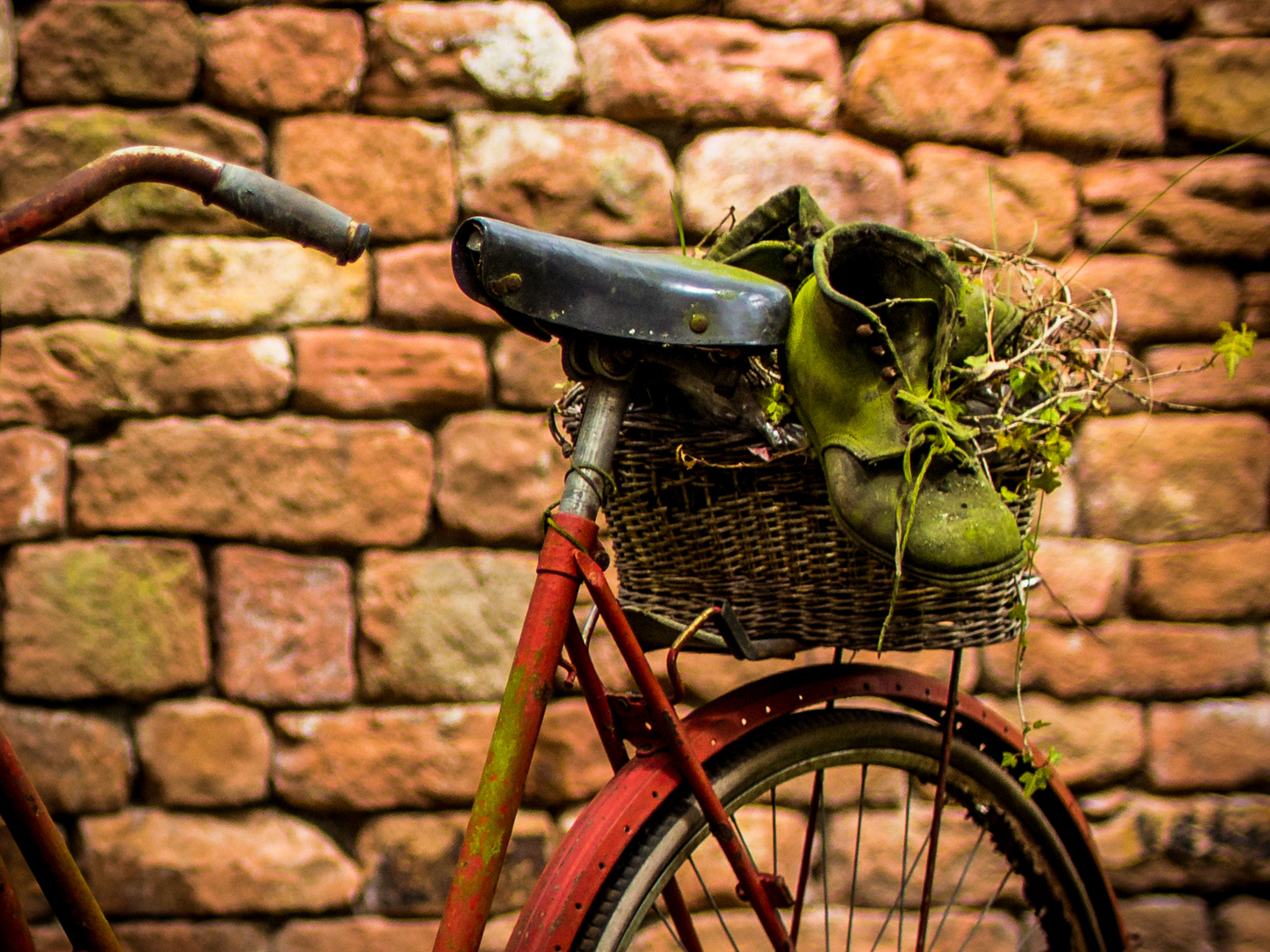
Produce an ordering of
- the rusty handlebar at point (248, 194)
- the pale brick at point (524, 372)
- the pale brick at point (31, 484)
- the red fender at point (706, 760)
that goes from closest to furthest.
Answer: the rusty handlebar at point (248, 194) → the red fender at point (706, 760) → the pale brick at point (31, 484) → the pale brick at point (524, 372)

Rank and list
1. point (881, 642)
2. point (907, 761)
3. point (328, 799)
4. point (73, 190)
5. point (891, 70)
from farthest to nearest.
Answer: point (891, 70)
point (328, 799)
point (907, 761)
point (881, 642)
point (73, 190)

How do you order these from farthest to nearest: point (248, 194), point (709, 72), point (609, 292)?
point (709, 72)
point (609, 292)
point (248, 194)

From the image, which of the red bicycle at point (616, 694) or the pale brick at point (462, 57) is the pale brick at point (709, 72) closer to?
the pale brick at point (462, 57)

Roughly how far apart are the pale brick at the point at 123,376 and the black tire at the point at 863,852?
1.14m

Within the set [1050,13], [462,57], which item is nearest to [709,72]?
[462,57]

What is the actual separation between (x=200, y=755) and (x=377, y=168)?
1114 mm

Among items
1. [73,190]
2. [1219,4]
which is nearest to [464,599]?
[73,190]

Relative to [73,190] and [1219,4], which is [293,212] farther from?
[1219,4]

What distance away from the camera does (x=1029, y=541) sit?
94 cm

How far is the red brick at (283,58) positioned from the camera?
1.69 meters

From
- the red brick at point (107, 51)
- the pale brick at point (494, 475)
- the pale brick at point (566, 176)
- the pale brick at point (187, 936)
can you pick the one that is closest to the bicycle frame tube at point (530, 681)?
the pale brick at point (494, 475)

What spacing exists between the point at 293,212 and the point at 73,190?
153mm

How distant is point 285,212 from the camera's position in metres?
0.73

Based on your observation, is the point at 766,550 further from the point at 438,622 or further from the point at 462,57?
the point at 462,57
